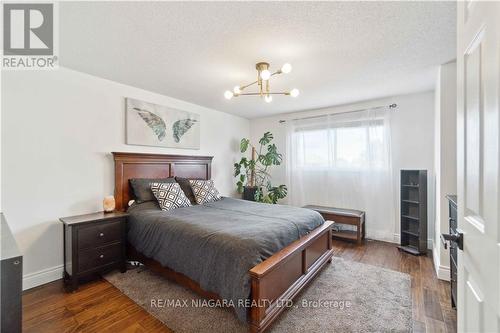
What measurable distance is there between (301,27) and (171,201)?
243 cm

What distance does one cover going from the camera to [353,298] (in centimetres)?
214

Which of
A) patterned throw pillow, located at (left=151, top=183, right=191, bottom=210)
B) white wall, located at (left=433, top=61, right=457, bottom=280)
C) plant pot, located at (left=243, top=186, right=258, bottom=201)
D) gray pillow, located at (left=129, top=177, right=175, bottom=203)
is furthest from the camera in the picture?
plant pot, located at (left=243, top=186, right=258, bottom=201)

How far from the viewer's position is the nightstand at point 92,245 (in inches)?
88.8

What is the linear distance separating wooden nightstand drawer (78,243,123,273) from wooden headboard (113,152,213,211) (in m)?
0.61

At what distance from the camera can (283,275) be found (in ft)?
6.26

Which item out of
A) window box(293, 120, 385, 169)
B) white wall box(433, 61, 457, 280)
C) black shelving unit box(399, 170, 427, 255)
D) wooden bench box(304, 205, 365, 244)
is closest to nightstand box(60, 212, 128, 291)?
wooden bench box(304, 205, 365, 244)

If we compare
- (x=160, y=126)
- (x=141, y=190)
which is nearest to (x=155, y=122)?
(x=160, y=126)

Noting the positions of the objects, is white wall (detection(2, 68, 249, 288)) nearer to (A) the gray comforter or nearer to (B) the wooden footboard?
(A) the gray comforter

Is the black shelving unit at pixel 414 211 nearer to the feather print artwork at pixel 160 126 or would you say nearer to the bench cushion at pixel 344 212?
the bench cushion at pixel 344 212

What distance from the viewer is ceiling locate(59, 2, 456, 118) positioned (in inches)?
63.0

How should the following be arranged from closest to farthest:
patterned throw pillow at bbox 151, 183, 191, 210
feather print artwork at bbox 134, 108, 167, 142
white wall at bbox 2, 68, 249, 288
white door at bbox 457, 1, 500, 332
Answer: white door at bbox 457, 1, 500, 332 → white wall at bbox 2, 68, 249, 288 → patterned throw pillow at bbox 151, 183, 191, 210 → feather print artwork at bbox 134, 108, 167, 142

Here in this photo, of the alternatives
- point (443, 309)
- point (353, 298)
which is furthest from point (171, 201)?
point (443, 309)

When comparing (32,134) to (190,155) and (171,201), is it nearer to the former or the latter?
(171,201)

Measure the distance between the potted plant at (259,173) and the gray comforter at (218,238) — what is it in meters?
1.67
